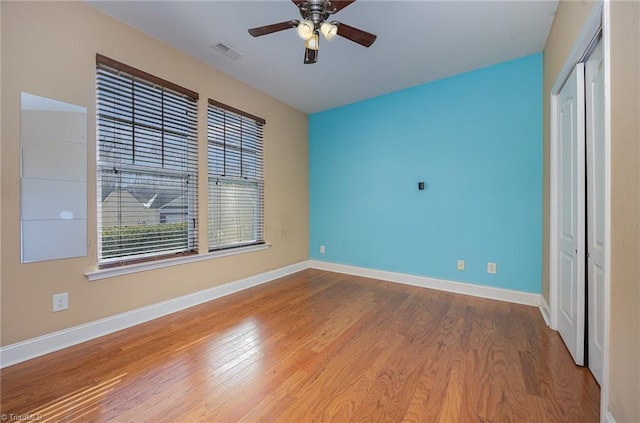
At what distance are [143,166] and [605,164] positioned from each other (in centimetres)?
328

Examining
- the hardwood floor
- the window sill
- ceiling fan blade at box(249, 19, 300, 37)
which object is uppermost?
ceiling fan blade at box(249, 19, 300, 37)

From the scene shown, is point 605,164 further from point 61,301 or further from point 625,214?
point 61,301

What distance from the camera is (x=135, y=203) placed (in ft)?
7.89

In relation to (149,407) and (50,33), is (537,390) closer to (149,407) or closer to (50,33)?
(149,407)

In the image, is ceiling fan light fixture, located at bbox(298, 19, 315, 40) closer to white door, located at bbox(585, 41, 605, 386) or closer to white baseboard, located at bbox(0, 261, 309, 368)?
white door, located at bbox(585, 41, 605, 386)

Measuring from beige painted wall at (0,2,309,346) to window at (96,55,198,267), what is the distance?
0.30 ft

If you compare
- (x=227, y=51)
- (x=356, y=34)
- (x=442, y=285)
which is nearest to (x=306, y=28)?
(x=356, y=34)

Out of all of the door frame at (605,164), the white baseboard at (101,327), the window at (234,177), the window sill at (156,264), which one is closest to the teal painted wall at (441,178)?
the door frame at (605,164)

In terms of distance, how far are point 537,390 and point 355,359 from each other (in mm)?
1075

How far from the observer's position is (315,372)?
170cm

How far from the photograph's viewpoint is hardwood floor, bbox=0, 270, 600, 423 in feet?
4.49

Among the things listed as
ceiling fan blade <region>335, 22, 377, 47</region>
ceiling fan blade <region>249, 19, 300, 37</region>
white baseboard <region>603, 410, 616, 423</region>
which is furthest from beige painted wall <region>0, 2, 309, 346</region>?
white baseboard <region>603, 410, 616, 423</region>

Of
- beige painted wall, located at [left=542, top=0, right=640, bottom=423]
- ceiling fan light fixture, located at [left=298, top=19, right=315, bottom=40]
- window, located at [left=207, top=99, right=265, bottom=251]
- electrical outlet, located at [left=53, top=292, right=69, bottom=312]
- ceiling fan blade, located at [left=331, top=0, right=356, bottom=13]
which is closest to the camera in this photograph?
beige painted wall, located at [left=542, top=0, right=640, bottom=423]

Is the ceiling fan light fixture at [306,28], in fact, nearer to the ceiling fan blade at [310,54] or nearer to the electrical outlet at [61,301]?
the ceiling fan blade at [310,54]
